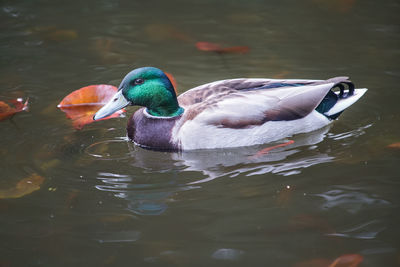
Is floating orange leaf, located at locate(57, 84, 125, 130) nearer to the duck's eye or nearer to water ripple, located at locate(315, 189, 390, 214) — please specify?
the duck's eye


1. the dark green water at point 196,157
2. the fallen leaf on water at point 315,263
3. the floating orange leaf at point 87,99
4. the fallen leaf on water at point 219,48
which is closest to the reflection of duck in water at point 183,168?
the dark green water at point 196,157

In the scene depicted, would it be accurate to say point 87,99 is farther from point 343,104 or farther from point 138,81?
point 343,104

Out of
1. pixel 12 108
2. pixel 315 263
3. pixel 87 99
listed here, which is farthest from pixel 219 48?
pixel 315 263

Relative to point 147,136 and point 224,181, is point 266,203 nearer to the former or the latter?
point 224,181

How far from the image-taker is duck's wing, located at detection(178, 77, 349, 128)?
5695 mm

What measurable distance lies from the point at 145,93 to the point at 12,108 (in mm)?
1829

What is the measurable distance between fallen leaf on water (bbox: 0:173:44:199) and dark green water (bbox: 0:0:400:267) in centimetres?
6

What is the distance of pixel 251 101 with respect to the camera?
578 centimetres

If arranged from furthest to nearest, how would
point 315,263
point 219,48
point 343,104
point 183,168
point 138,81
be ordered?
point 219,48
point 343,104
point 138,81
point 183,168
point 315,263

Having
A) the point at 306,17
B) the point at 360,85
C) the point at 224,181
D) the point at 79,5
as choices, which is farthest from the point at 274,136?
the point at 79,5

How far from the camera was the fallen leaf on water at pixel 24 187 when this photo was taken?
4.89m

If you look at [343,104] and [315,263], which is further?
[343,104]

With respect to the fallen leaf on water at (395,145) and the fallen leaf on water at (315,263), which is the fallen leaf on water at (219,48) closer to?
the fallen leaf on water at (395,145)

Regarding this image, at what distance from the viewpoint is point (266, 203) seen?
15.3 ft
